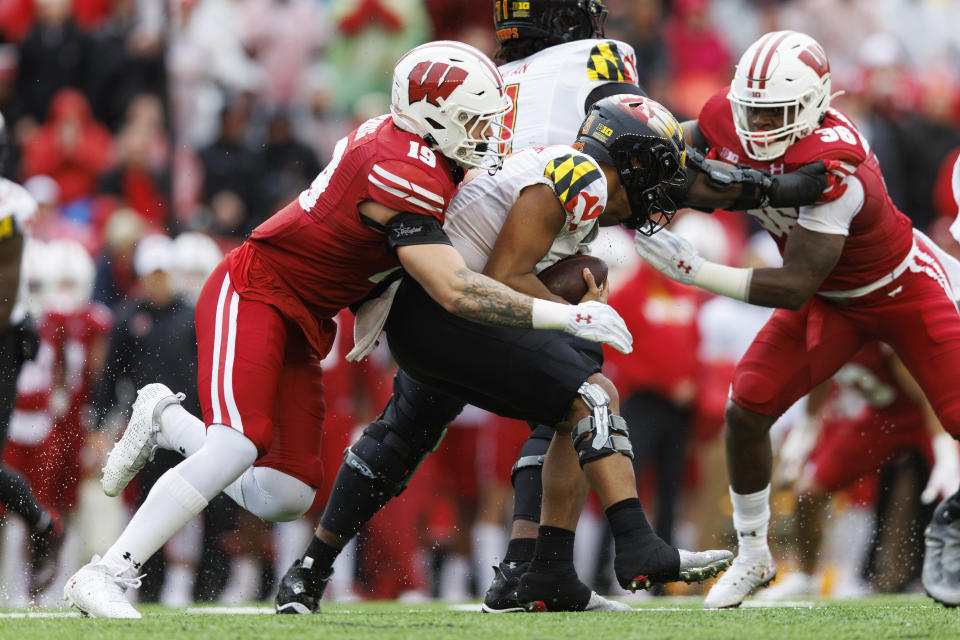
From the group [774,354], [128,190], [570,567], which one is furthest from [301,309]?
[128,190]

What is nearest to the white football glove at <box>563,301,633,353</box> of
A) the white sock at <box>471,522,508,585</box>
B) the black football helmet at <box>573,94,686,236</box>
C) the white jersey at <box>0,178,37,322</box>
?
the black football helmet at <box>573,94,686,236</box>

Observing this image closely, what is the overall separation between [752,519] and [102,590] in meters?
2.37

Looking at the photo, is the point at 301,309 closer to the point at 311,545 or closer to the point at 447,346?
the point at 447,346

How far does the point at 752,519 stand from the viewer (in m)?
5.34

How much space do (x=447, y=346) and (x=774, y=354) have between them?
141 cm

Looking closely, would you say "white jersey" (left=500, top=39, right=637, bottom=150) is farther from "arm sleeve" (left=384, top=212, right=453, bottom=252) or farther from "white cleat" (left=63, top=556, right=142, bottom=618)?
A: "white cleat" (left=63, top=556, right=142, bottom=618)

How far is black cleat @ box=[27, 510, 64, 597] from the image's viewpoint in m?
5.68

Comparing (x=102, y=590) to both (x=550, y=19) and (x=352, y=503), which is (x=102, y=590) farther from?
(x=550, y=19)

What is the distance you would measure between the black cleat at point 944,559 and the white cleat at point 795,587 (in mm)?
2309

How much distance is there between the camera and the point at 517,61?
5.34m

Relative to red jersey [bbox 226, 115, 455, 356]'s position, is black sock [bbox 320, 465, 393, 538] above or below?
below

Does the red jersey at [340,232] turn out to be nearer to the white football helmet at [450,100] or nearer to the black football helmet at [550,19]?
the white football helmet at [450,100]

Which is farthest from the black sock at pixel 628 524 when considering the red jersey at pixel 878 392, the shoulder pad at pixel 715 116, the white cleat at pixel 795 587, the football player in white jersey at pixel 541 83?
the red jersey at pixel 878 392

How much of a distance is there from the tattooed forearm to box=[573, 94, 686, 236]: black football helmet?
66 cm
